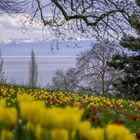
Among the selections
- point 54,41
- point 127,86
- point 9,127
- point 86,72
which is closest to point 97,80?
point 86,72

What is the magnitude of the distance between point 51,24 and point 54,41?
1017 millimetres

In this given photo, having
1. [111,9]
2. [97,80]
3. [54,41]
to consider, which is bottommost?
[97,80]

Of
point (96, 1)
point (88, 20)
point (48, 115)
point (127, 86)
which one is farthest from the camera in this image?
point (127, 86)

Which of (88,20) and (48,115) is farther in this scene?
(88,20)

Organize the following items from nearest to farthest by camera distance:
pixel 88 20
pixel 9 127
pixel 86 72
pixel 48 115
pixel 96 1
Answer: pixel 48 115 < pixel 9 127 < pixel 96 1 < pixel 88 20 < pixel 86 72

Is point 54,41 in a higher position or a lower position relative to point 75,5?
lower

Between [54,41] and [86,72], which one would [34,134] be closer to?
[54,41]

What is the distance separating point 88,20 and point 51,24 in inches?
56.8

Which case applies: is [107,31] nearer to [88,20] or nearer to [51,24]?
[88,20]

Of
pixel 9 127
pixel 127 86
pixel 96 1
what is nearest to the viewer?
pixel 9 127

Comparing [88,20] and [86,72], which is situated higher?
[88,20]

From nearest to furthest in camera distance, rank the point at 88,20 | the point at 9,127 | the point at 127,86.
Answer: the point at 9,127 < the point at 88,20 < the point at 127,86

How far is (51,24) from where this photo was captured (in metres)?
18.2

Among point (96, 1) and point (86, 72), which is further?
point (86, 72)
